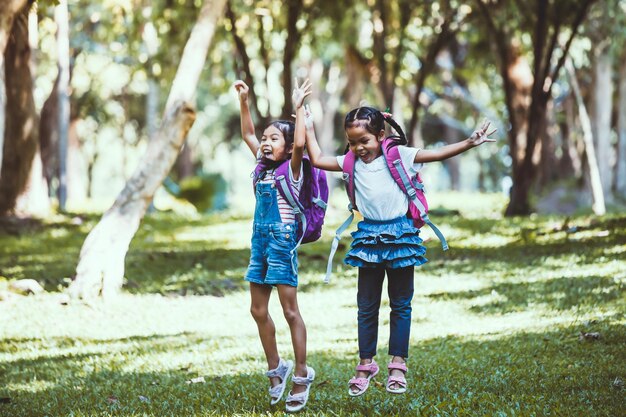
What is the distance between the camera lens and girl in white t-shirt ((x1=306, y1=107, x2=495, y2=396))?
17.4 ft

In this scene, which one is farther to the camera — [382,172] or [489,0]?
[489,0]

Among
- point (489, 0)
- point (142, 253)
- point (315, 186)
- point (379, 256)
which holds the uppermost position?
point (489, 0)

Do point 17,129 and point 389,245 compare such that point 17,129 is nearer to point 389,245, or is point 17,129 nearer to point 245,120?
point 245,120

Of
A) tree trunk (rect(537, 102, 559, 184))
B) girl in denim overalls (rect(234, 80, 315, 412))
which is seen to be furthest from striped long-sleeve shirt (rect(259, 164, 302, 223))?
tree trunk (rect(537, 102, 559, 184))

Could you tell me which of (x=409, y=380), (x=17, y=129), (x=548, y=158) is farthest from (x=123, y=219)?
(x=548, y=158)

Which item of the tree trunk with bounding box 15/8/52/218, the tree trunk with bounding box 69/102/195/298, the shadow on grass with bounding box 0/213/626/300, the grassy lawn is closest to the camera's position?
the grassy lawn

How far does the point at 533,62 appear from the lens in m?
15.8

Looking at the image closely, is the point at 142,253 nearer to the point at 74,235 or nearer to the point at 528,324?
the point at 74,235

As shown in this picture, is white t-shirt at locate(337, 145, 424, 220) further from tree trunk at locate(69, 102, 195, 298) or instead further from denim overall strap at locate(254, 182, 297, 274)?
tree trunk at locate(69, 102, 195, 298)

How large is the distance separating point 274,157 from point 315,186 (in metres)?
0.32

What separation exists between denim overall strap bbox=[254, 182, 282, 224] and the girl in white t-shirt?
13.2 inches

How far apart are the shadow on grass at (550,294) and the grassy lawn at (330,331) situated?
2 cm

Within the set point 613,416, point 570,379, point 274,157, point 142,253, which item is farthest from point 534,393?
point 142,253

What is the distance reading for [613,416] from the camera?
187 inches
